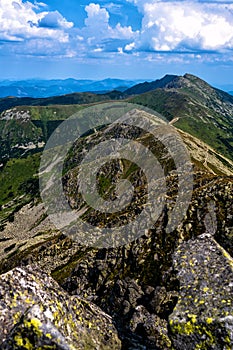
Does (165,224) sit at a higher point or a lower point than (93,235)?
higher

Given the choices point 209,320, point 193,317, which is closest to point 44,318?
point 193,317

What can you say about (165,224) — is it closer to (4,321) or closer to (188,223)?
(188,223)

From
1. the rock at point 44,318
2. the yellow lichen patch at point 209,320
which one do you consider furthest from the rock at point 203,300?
the rock at point 44,318

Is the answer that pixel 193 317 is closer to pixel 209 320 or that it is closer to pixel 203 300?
pixel 209 320

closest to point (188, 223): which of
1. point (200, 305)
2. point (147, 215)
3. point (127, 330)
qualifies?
point (147, 215)

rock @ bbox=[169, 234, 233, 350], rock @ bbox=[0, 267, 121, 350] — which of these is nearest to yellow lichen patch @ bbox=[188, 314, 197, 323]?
rock @ bbox=[169, 234, 233, 350]

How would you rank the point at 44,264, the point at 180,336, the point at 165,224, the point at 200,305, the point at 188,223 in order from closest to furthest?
1. the point at 180,336
2. the point at 200,305
3. the point at 188,223
4. the point at 165,224
5. the point at 44,264

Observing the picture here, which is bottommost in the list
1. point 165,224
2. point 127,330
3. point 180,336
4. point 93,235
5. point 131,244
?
point 93,235

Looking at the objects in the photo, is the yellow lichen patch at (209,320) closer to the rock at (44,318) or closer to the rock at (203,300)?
the rock at (203,300)
